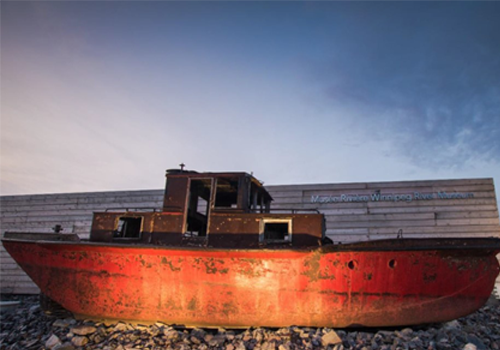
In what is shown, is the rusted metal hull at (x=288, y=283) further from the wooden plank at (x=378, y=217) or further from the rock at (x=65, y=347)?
the wooden plank at (x=378, y=217)

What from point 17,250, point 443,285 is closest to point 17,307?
point 17,250

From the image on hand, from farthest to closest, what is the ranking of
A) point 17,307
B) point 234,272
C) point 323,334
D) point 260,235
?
point 17,307 → point 260,235 → point 234,272 → point 323,334

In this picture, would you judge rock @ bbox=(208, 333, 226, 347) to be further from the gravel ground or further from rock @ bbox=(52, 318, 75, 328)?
rock @ bbox=(52, 318, 75, 328)

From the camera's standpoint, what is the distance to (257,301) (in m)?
5.65

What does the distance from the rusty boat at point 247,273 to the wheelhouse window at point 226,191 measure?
46 millimetres

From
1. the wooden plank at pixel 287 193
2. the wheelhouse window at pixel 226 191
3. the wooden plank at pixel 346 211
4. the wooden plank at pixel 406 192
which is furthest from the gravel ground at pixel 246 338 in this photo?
the wooden plank at pixel 287 193

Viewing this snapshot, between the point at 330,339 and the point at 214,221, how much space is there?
305cm

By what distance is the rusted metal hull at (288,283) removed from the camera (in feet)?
17.5

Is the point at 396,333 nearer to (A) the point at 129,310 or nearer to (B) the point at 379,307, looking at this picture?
(B) the point at 379,307

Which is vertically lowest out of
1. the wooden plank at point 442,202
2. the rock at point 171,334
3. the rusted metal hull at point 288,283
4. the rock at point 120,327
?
the rock at point 120,327

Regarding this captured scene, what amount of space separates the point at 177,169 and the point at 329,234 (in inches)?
220

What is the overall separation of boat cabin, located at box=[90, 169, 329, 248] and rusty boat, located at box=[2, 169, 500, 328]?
2 cm

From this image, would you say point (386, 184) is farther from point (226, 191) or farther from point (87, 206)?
point (87, 206)

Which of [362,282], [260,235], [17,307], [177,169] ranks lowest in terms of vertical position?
[17,307]
